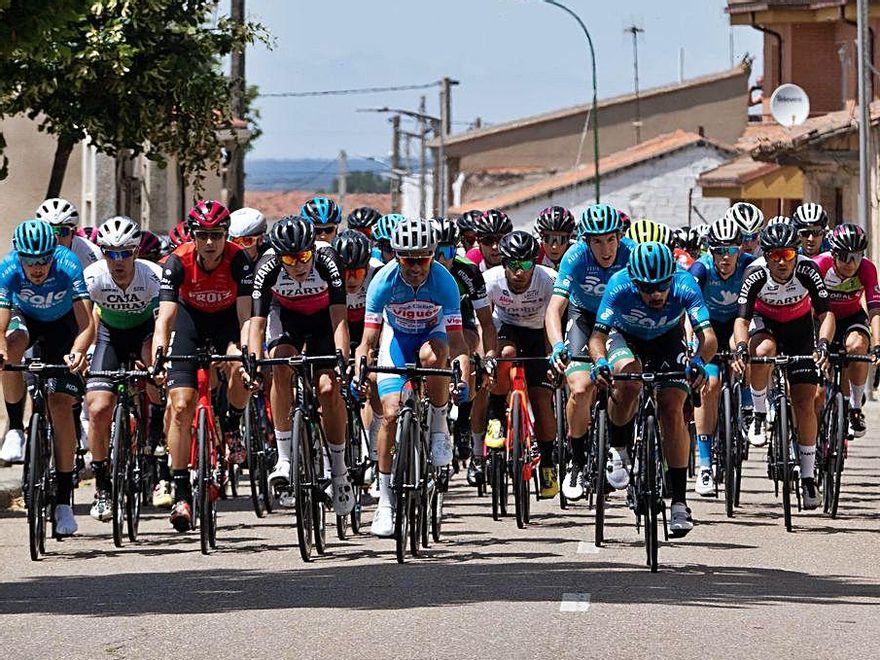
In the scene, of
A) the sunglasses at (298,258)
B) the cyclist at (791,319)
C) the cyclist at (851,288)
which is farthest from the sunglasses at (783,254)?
the sunglasses at (298,258)

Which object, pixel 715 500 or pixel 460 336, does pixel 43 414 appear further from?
pixel 715 500

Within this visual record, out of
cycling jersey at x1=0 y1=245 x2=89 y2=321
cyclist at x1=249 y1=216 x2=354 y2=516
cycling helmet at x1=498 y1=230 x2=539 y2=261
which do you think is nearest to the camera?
cyclist at x1=249 y1=216 x2=354 y2=516

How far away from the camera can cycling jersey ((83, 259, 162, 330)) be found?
1462 centimetres

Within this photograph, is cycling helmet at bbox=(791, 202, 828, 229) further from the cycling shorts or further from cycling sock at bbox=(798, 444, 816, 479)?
cycling sock at bbox=(798, 444, 816, 479)

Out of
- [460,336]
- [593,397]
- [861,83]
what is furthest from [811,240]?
[861,83]

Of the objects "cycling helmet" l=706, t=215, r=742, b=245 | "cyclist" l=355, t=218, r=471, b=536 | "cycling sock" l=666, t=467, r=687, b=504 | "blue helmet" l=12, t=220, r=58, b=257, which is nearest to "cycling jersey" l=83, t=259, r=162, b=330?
"blue helmet" l=12, t=220, r=58, b=257

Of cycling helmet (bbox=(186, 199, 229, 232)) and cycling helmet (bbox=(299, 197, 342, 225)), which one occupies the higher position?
cycling helmet (bbox=(299, 197, 342, 225))

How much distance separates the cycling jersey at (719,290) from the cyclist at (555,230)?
1071 mm

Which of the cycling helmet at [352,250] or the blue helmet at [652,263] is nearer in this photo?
the blue helmet at [652,263]

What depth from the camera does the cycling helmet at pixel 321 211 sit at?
16484 mm

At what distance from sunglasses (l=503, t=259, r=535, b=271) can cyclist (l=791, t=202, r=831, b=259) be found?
308 centimetres

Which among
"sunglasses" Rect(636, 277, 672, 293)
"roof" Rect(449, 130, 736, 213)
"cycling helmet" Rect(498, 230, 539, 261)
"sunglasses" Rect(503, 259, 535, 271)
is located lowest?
"sunglasses" Rect(636, 277, 672, 293)

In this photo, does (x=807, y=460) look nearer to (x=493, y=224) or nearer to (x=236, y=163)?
(x=493, y=224)

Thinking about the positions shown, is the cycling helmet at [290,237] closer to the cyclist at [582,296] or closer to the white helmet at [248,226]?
the cyclist at [582,296]
